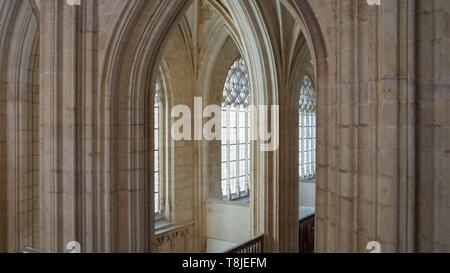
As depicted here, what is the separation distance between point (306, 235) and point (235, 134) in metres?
3.93

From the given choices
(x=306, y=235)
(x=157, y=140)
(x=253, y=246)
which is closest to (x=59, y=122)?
(x=253, y=246)

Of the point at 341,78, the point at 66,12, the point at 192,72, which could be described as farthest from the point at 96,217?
the point at 192,72

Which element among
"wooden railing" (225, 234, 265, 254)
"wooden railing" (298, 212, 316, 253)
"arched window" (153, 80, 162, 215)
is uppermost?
"arched window" (153, 80, 162, 215)

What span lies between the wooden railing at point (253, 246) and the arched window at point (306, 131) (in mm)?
9082

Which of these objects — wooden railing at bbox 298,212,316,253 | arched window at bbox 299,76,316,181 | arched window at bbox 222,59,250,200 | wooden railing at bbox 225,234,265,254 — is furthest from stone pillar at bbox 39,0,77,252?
arched window at bbox 299,76,316,181

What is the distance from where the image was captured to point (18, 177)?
7.73 m

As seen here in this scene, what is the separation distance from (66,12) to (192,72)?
647 cm

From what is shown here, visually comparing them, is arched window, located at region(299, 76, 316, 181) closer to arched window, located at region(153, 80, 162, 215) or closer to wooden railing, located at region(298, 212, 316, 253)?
wooden railing, located at region(298, 212, 316, 253)

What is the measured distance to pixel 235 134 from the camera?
40.5 feet

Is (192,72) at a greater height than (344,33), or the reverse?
(192,72)

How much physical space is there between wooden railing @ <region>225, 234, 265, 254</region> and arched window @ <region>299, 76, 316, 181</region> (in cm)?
908

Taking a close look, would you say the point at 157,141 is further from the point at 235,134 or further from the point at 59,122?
the point at 59,122

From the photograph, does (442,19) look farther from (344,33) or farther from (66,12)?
(66,12)

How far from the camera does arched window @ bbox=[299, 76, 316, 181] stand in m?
17.1
